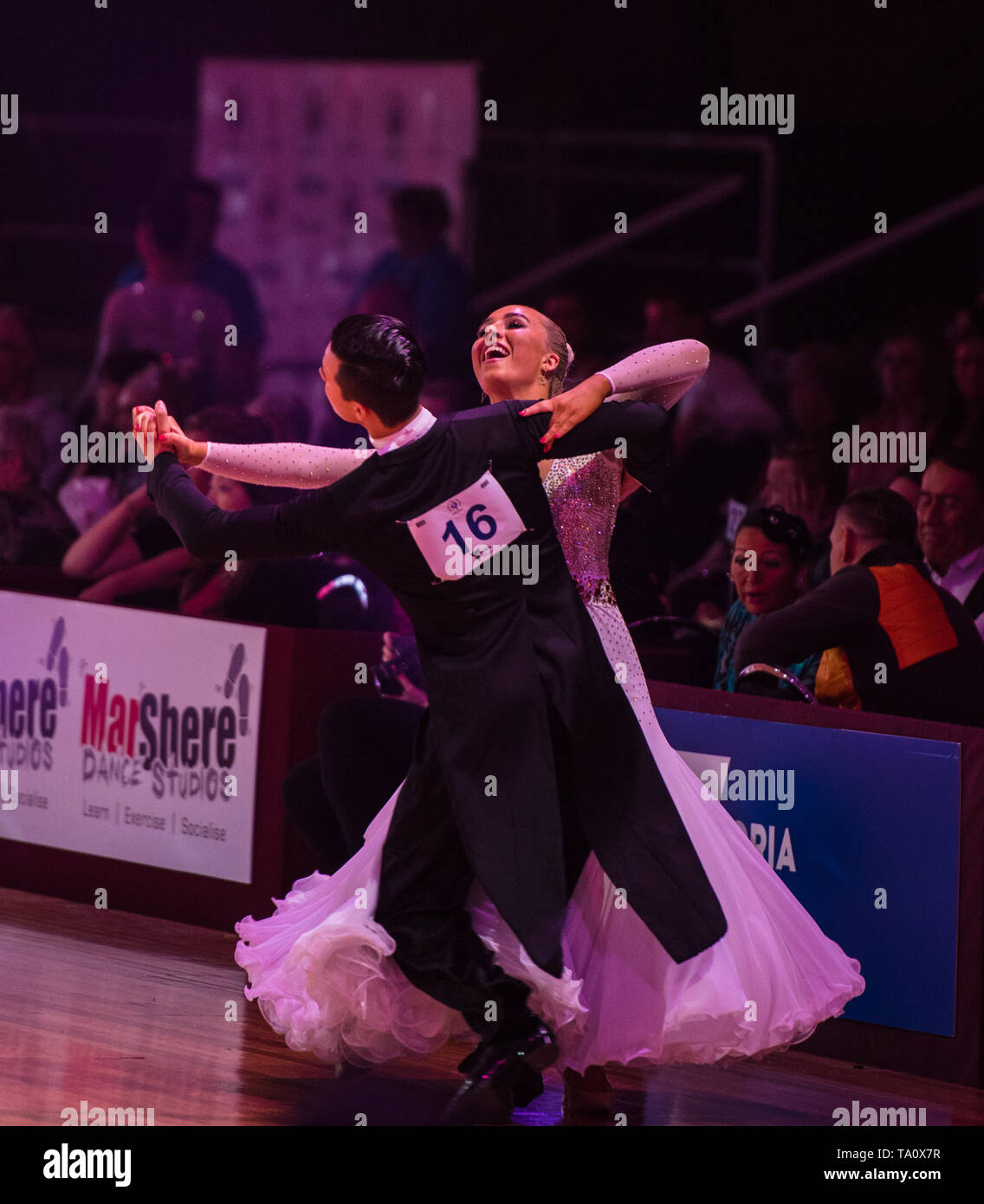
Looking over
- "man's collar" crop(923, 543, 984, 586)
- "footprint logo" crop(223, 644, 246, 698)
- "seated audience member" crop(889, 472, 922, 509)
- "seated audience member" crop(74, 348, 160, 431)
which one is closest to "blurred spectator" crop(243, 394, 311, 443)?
"seated audience member" crop(74, 348, 160, 431)

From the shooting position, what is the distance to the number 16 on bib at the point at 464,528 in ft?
9.61

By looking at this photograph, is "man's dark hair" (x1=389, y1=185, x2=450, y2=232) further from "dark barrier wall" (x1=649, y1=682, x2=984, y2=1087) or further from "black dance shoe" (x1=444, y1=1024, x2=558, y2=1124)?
"black dance shoe" (x1=444, y1=1024, x2=558, y2=1124)

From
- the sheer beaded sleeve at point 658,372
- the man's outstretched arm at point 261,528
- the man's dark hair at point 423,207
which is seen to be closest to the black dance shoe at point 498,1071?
the man's outstretched arm at point 261,528

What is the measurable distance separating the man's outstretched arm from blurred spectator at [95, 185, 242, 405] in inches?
176

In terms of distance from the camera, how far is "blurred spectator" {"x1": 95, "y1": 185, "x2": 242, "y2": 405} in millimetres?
7324

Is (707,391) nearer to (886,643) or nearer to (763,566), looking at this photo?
(763,566)

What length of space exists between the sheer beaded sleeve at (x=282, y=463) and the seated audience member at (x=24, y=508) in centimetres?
334

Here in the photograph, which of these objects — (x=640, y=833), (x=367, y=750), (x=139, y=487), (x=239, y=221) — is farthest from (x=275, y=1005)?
(x=239, y=221)

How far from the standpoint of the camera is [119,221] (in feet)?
29.1

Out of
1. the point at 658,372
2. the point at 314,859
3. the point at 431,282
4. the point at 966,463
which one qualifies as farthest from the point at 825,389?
the point at 658,372

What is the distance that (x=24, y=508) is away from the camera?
20.7 ft

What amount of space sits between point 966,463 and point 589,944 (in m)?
2.62

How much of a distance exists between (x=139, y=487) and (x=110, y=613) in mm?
1043
